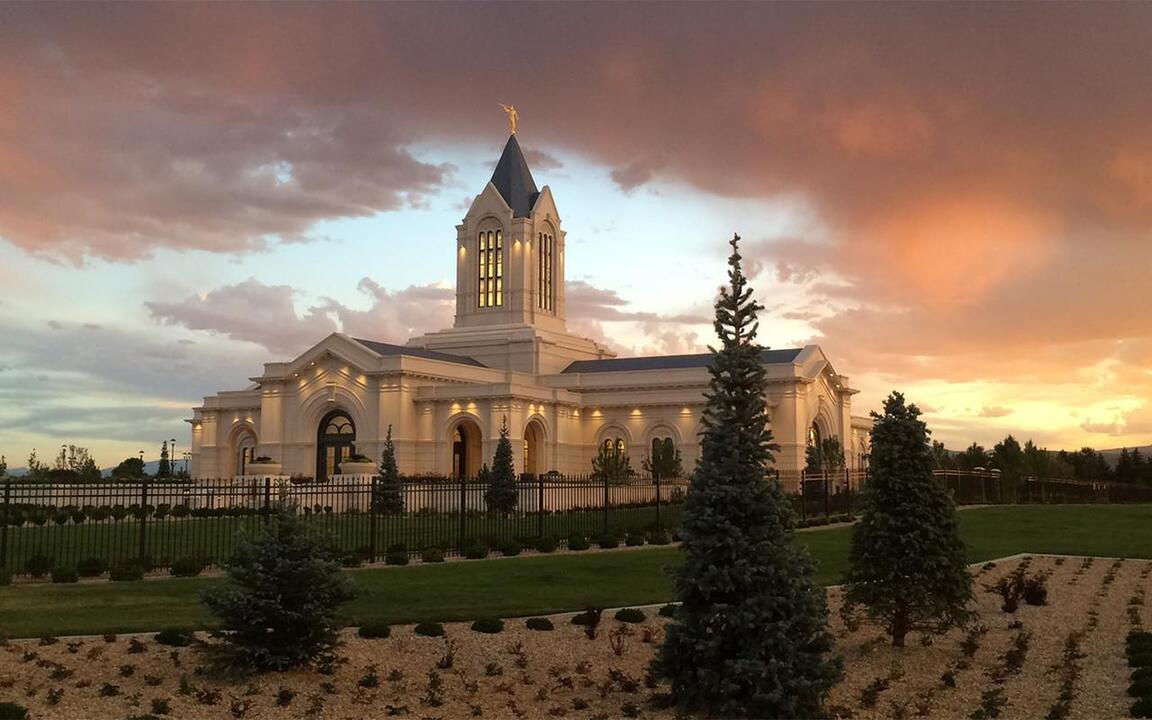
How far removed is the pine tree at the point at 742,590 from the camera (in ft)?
31.2

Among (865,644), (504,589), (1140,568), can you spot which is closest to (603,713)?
(865,644)

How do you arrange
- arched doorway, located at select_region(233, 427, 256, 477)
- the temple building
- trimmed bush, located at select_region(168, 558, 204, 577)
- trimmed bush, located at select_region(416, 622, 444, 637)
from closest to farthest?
trimmed bush, located at select_region(416, 622, 444, 637) < trimmed bush, located at select_region(168, 558, 204, 577) < the temple building < arched doorway, located at select_region(233, 427, 256, 477)

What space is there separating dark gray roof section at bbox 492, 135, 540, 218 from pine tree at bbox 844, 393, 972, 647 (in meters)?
54.2

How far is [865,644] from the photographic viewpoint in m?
13.1

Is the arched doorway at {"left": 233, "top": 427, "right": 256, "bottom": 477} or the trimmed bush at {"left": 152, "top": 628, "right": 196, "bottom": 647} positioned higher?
the arched doorway at {"left": 233, "top": 427, "right": 256, "bottom": 477}

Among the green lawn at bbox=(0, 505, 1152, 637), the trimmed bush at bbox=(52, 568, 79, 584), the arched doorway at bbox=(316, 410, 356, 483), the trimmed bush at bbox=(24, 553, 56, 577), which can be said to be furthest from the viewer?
the arched doorway at bbox=(316, 410, 356, 483)

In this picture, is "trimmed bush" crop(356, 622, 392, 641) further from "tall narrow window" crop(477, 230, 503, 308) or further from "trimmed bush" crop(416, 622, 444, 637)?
"tall narrow window" crop(477, 230, 503, 308)

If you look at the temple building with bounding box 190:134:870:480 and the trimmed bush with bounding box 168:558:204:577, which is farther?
the temple building with bounding box 190:134:870:480

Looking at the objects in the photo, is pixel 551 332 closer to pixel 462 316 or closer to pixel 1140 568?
pixel 462 316

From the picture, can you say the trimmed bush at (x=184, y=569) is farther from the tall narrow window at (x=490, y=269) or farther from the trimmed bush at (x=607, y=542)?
the tall narrow window at (x=490, y=269)

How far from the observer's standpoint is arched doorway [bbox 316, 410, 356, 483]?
5584 centimetres

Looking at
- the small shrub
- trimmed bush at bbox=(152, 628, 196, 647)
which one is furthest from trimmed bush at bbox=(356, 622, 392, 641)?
trimmed bush at bbox=(152, 628, 196, 647)

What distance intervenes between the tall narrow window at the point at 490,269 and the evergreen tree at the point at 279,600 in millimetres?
54385

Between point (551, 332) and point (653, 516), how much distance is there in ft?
112
